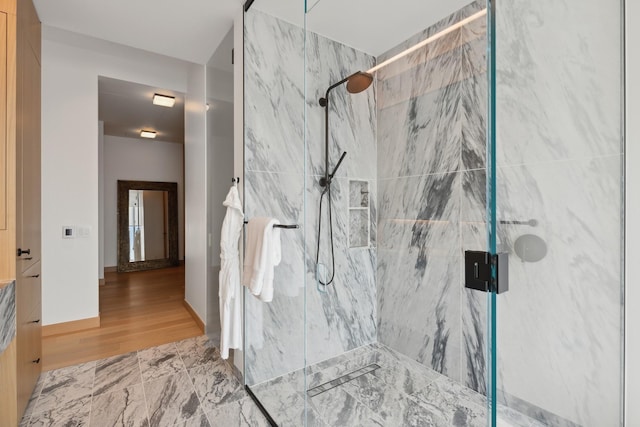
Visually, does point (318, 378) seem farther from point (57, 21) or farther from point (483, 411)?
point (57, 21)

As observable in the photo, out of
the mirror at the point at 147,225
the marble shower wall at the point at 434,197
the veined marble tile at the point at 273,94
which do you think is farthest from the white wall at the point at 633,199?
the mirror at the point at 147,225

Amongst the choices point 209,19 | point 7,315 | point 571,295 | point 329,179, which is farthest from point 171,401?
point 209,19

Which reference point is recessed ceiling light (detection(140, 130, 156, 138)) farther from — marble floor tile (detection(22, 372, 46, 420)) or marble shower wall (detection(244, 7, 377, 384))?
marble shower wall (detection(244, 7, 377, 384))

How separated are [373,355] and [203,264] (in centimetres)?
194

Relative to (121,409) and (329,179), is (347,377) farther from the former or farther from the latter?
(121,409)

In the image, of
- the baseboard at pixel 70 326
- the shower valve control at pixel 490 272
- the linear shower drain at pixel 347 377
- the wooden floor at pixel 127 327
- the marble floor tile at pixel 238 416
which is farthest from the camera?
the baseboard at pixel 70 326

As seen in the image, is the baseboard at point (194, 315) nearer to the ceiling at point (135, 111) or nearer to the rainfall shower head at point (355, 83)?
the rainfall shower head at point (355, 83)

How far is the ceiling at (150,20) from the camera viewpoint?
212 cm

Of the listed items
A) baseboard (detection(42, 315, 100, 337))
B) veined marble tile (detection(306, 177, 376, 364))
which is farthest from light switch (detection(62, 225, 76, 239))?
veined marble tile (detection(306, 177, 376, 364))

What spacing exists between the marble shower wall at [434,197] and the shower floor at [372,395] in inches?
3.6

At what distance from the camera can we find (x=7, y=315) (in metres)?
1.46

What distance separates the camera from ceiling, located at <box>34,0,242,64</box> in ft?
6.97

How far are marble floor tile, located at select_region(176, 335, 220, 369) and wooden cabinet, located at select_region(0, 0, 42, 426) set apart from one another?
0.93 m

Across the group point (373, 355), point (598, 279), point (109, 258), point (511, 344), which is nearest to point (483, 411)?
point (373, 355)
